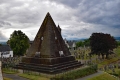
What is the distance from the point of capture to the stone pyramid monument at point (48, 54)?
33.1 metres

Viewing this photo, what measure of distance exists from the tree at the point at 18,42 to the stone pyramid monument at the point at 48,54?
27.9 meters

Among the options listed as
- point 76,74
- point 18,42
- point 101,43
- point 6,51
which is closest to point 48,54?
point 76,74

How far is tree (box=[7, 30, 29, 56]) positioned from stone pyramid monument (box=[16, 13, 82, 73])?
27933 millimetres

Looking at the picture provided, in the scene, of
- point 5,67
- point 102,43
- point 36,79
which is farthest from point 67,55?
point 102,43

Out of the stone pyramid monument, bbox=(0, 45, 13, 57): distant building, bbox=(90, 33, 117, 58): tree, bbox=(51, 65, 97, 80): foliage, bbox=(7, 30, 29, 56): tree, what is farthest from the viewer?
bbox=(0, 45, 13, 57): distant building

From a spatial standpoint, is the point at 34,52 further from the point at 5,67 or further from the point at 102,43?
the point at 102,43

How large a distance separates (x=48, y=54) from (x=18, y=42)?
108ft

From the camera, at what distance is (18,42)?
64562 millimetres

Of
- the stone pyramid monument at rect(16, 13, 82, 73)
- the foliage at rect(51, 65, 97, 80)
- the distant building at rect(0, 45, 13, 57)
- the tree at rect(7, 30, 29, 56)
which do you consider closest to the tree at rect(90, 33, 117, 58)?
the foliage at rect(51, 65, 97, 80)

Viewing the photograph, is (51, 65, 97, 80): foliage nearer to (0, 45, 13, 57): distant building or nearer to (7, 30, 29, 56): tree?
(7, 30, 29, 56): tree

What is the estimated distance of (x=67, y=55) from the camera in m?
37.0

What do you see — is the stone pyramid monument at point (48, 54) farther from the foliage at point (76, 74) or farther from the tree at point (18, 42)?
the tree at point (18, 42)

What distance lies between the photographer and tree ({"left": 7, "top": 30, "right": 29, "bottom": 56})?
6450 centimetres

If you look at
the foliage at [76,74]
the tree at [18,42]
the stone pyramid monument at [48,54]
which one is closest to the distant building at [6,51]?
the tree at [18,42]
